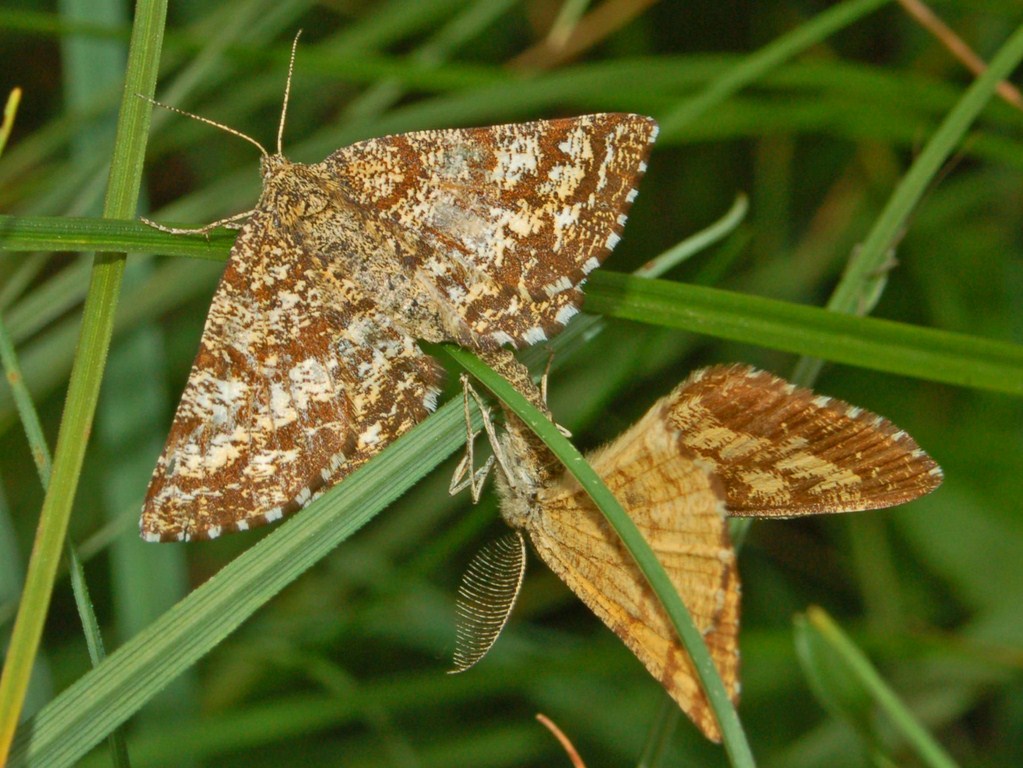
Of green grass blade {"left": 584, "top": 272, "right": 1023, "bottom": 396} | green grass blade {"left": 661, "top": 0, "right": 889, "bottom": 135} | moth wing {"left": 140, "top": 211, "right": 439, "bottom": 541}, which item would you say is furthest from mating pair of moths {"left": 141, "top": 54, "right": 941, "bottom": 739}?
green grass blade {"left": 661, "top": 0, "right": 889, "bottom": 135}

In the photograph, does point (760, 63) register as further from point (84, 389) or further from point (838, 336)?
point (84, 389)

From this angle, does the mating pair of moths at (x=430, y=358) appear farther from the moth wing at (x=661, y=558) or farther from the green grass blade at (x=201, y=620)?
the green grass blade at (x=201, y=620)

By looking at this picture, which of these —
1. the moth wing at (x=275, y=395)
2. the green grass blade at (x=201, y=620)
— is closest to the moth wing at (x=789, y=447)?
the green grass blade at (x=201, y=620)

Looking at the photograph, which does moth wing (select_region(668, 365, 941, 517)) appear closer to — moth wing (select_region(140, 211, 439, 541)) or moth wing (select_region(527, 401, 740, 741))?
moth wing (select_region(527, 401, 740, 741))

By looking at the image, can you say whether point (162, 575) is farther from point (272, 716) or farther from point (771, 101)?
point (771, 101)

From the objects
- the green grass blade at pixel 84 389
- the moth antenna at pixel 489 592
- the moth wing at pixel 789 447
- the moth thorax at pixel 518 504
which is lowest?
the moth wing at pixel 789 447

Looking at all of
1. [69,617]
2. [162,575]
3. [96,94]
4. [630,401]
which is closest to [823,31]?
[630,401]

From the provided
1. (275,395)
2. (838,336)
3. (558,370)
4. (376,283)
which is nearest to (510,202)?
(376,283)
